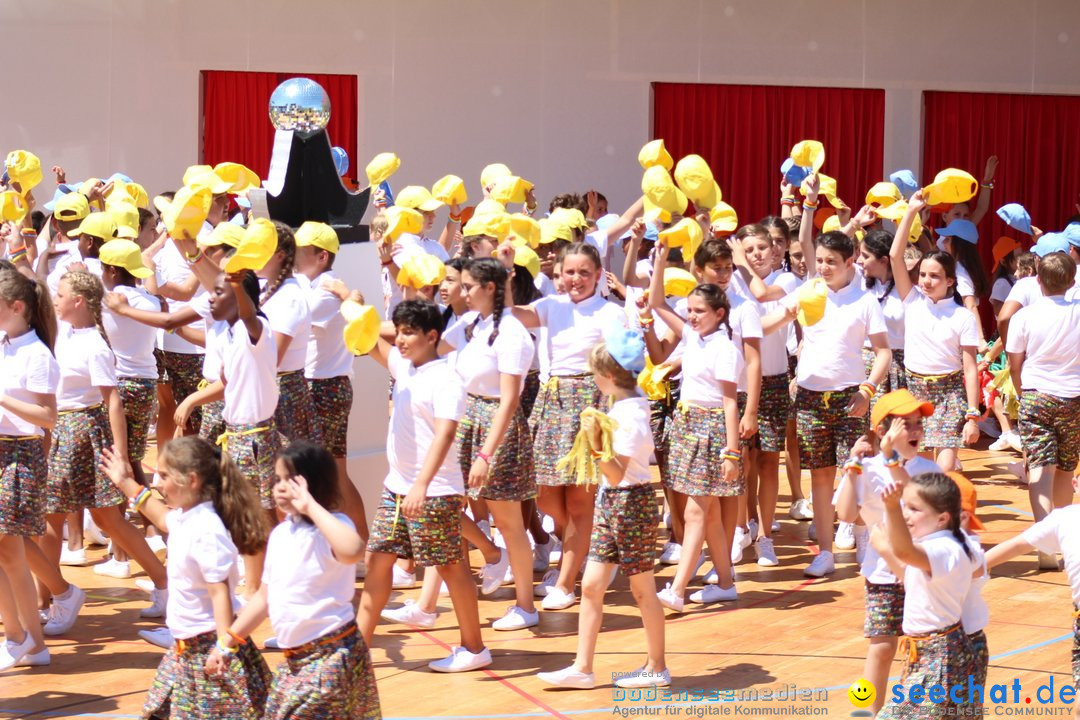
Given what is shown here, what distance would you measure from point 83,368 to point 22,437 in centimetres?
63

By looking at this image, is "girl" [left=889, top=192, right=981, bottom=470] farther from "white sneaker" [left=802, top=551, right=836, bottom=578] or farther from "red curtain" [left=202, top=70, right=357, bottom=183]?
"red curtain" [left=202, top=70, right=357, bottom=183]

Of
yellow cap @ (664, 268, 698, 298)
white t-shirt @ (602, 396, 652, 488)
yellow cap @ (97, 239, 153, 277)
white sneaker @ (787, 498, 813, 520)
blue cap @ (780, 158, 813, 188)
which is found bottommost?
white sneaker @ (787, 498, 813, 520)

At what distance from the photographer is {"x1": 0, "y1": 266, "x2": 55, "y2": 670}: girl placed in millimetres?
5578

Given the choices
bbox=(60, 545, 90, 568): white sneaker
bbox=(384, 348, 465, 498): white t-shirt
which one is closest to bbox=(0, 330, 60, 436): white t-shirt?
bbox=(384, 348, 465, 498): white t-shirt

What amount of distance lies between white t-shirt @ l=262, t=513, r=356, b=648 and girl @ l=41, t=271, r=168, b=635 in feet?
7.26

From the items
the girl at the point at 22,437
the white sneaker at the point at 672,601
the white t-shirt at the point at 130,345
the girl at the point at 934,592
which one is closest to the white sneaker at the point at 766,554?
the white sneaker at the point at 672,601

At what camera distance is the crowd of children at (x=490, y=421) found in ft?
14.3

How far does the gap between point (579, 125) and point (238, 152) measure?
3.18m

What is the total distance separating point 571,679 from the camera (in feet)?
18.2

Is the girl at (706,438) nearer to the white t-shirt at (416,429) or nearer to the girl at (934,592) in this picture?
the white t-shirt at (416,429)

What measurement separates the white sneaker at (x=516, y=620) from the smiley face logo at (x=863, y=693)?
1.77 meters

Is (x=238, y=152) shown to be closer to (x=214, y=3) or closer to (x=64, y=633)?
(x=214, y=3)

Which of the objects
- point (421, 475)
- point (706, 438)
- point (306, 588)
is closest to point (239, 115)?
point (706, 438)

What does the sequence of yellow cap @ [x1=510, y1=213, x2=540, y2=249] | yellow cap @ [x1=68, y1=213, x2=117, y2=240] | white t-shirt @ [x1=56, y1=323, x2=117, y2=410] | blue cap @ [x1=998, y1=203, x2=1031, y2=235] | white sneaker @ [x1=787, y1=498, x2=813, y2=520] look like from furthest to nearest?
blue cap @ [x1=998, y1=203, x2=1031, y2=235] → white sneaker @ [x1=787, y1=498, x2=813, y2=520] → yellow cap @ [x1=68, y1=213, x2=117, y2=240] → yellow cap @ [x1=510, y1=213, x2=540, y2=249] → white t-shirt @ [x1=56, y1=323, x2=117, y2=410]
